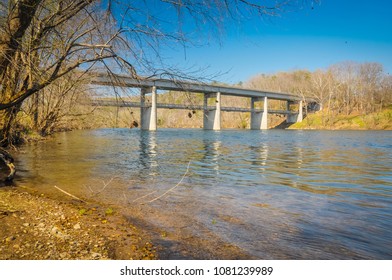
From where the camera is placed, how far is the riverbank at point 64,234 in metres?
3.69

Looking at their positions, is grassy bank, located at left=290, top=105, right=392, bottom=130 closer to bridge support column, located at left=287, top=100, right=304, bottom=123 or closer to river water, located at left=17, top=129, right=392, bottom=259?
bridge support column, located at left=287, top=100, right=304, bottom=123

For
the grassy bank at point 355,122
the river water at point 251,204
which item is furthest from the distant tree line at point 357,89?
the river water at point 251,204

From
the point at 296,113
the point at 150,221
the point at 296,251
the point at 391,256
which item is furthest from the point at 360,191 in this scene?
the point at 296,113

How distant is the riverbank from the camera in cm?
369

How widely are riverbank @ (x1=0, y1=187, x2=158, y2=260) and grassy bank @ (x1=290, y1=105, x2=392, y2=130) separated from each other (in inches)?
3044

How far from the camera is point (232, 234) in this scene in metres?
5.07

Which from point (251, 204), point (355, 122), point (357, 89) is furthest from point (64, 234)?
point (357, 89)

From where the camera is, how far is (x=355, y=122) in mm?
77125

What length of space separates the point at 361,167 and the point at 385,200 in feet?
21.5

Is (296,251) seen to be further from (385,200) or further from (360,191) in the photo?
(360,191)

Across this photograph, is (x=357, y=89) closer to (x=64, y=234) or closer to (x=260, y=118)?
(x=260, y=118)

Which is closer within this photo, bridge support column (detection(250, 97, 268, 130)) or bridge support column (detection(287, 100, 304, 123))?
bridge support column (detection(250, 97, 268, 130))

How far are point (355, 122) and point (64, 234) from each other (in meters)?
83.8

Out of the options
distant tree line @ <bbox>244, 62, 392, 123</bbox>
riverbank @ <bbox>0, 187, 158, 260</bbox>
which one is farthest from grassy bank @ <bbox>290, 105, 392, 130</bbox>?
riverbank @ <bbox>0, 187, 158, 260</bbox>
